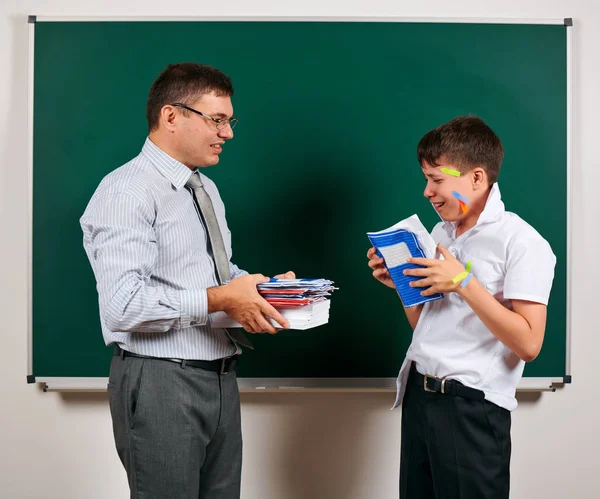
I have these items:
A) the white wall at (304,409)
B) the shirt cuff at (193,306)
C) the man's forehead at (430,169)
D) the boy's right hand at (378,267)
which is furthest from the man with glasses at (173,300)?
the white wall at (304,409)

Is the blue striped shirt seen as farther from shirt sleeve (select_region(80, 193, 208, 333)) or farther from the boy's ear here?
the boy's ear

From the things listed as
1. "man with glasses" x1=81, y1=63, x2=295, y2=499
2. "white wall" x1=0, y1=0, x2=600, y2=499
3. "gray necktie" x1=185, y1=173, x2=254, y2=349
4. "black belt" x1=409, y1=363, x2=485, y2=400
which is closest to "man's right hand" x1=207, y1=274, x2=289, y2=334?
"man with glasses" x1=81, y1=63, x2=295, y2=499

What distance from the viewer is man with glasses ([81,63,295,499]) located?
1.40 meters

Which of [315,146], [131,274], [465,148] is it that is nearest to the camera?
[131,274]

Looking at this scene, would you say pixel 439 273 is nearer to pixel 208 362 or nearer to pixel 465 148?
pixel 465 148

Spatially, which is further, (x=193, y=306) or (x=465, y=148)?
(x=465, y=148)

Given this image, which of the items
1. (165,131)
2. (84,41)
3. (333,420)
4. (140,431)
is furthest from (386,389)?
(84,41)

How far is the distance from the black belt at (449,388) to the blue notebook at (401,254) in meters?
0.23

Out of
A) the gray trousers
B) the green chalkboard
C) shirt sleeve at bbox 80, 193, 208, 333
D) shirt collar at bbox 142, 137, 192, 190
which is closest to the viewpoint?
shirt sleeve at bbox 80, 193, 208, 333

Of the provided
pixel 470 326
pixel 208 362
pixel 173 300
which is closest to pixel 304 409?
pixel 208 362

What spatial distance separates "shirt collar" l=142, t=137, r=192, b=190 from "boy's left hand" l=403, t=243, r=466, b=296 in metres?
0.70

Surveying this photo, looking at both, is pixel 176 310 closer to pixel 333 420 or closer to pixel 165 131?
pixel 165 131

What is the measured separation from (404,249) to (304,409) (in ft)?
3.88

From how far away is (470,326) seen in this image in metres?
1.55
